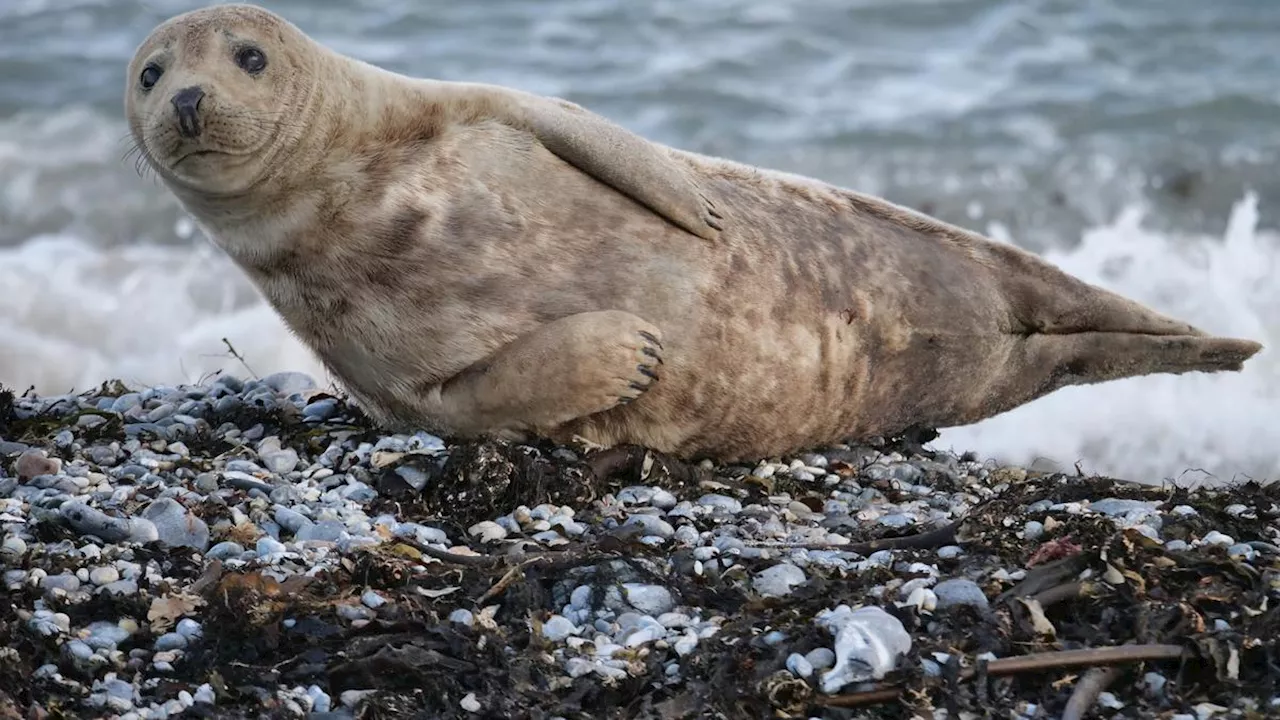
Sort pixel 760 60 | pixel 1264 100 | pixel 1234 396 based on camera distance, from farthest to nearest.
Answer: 1. pixel 760 60
2. pixel 1264 100
3. pixel 1234 396

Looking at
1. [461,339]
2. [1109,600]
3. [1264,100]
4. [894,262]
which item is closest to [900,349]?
[894,262]

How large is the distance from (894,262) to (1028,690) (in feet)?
9.05

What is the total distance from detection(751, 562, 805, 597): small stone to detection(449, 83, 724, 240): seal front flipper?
5.28 feet

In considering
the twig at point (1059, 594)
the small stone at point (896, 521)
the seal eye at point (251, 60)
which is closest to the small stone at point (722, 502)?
the small stone at point (896, 521)

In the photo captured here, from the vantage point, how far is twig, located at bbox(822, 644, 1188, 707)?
3783 millimetres

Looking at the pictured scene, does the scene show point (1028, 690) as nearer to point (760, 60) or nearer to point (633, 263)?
point (633, 263)

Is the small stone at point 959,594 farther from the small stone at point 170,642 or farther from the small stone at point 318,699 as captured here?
the small stone at point 170,642

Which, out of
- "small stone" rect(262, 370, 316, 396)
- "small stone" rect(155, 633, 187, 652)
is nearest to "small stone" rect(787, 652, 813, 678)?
"small stone" rect(155, 633, 187, 652)

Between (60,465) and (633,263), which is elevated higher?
(633,263)

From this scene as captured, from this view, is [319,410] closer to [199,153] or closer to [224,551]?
[199,153]

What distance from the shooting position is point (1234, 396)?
944 centimetres

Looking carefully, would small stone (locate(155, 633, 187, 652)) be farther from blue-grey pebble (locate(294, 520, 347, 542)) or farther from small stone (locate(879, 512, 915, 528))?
small stone (locate(879, 512, 915, 528))

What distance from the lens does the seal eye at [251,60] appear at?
553 centimetres

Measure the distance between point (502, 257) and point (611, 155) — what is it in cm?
50
